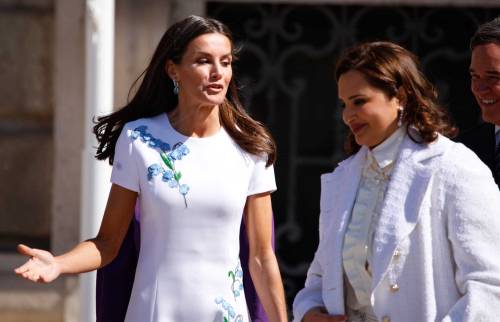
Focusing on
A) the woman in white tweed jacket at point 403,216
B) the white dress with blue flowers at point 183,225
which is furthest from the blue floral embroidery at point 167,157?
the woman in white tweed jacket at point 403,216

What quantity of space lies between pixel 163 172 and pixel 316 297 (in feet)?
1.77

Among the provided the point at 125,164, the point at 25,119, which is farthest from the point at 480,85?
the point at 25,119

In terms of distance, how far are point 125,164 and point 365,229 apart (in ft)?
2.38

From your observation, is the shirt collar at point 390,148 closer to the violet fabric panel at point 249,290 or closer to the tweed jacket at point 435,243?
the tweed jacket at point 435,243

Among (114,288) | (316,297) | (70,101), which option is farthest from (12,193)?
(316,297)

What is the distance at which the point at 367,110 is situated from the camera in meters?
3.15

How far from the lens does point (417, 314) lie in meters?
3.09

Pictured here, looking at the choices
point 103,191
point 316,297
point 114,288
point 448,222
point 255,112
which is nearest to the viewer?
point 448,222

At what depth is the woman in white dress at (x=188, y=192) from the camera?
Answer: 3.49 meters

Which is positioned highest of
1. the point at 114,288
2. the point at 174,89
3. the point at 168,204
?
the point at 174,89

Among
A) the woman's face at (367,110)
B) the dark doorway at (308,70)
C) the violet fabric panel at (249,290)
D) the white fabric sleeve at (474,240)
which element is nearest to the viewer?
the white fabric sleeve at (474,240)

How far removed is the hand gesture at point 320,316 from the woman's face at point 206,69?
648mm

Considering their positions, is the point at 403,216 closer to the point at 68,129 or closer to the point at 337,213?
the point at 337,213

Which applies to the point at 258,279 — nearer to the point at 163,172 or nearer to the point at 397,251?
the point at 163,172
